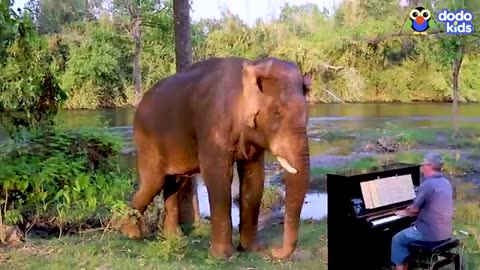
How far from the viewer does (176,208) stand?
7.69m

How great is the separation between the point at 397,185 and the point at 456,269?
91 cm

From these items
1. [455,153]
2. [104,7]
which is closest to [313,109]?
[104,7]

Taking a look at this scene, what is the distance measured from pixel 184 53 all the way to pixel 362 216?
3.89m

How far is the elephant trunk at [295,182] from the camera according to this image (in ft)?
19.7

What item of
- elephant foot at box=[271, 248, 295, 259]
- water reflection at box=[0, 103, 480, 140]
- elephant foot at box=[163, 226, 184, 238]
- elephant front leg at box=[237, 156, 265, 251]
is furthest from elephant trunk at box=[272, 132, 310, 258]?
water reflection at box=[0, 103, 480, 140]

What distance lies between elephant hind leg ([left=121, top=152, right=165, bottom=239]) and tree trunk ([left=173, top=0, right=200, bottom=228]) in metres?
0.99

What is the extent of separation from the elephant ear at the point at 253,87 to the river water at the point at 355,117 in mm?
9599

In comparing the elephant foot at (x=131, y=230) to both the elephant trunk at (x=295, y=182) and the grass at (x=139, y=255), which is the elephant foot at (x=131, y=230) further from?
the elephant trunk at (x=295, y=182)

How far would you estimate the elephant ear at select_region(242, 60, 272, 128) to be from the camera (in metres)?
6.11

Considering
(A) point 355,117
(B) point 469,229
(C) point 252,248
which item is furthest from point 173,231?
(A) point 355,117

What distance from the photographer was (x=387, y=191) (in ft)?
19.6

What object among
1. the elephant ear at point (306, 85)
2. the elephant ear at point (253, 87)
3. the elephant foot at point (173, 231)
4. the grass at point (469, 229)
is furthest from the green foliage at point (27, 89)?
the grass at point (469, 229)

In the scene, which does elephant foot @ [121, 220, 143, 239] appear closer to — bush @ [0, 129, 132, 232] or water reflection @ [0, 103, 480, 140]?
bush @ [0, 129, 132, 232]

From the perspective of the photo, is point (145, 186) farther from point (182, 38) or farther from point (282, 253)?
point (182, 38)
